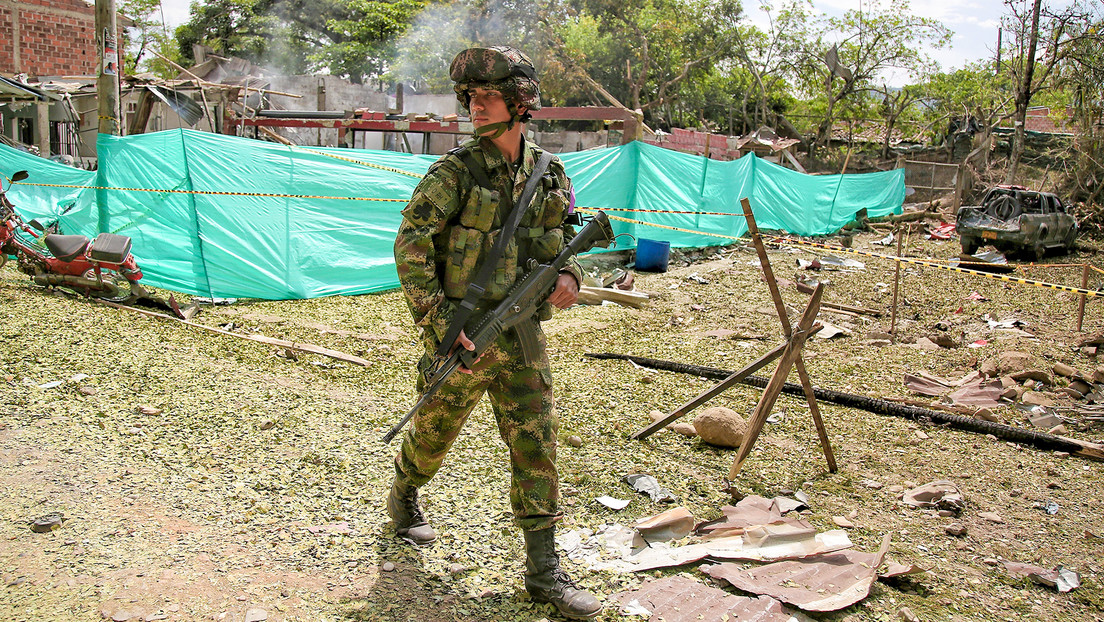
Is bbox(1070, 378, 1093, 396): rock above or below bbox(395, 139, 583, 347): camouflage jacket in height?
below

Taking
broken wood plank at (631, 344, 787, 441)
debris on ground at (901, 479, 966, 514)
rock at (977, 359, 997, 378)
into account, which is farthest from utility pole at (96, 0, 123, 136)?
rock at (977, 359, 997, 378)

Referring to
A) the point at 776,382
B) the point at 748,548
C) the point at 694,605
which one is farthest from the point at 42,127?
the point at 694,605

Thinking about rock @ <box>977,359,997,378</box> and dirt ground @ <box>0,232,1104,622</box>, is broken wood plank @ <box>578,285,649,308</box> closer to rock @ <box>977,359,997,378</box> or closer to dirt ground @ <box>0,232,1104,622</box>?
dirt ground @ <box>0,232,1104,622</box>

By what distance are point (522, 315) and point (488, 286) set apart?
16cm

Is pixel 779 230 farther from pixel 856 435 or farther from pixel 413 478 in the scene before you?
pixel 413 478

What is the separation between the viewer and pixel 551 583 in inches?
103

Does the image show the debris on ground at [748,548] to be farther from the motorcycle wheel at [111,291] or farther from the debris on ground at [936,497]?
the motorcycle wheel at [111,291]

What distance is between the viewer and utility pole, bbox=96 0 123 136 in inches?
302

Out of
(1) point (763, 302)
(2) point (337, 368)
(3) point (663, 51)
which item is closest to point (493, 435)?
(2) point (337, 368)

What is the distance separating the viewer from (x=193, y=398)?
4438 millimetres

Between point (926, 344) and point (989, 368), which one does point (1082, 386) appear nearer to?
point (989, 368)

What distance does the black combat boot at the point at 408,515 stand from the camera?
2977mm

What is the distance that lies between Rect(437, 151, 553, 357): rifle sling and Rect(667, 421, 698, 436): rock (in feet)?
7.48

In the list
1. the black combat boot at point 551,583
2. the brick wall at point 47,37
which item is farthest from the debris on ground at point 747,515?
the brick wall at point 47,37
